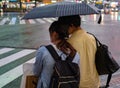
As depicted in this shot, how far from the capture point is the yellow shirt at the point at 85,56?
356cm

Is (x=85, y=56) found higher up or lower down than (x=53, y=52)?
lower down

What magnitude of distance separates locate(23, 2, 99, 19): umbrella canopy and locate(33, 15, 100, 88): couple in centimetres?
6

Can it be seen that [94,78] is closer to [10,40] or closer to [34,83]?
[34,83]

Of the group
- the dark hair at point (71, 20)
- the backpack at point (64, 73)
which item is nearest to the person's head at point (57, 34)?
the backpack at point (64, 73)

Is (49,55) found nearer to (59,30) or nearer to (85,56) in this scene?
(59,30)

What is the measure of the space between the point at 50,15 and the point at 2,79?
197 inches

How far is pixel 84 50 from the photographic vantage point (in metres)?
3.59

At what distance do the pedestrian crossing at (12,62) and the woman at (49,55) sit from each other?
4.36m

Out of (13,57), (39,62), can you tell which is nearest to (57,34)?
(39,62)

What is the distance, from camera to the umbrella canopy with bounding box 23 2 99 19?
11.3 ft

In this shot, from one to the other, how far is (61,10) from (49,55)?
21.3 inches

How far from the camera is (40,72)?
3.31m

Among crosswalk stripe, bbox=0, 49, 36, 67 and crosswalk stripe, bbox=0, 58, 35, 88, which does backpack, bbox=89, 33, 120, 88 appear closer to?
crosswalk stripe, bbox=0, 58, 35, 88

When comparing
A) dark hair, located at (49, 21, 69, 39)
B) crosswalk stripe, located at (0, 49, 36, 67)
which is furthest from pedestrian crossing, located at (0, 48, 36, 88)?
dark hair, located at (49, 21, 69, 39)
